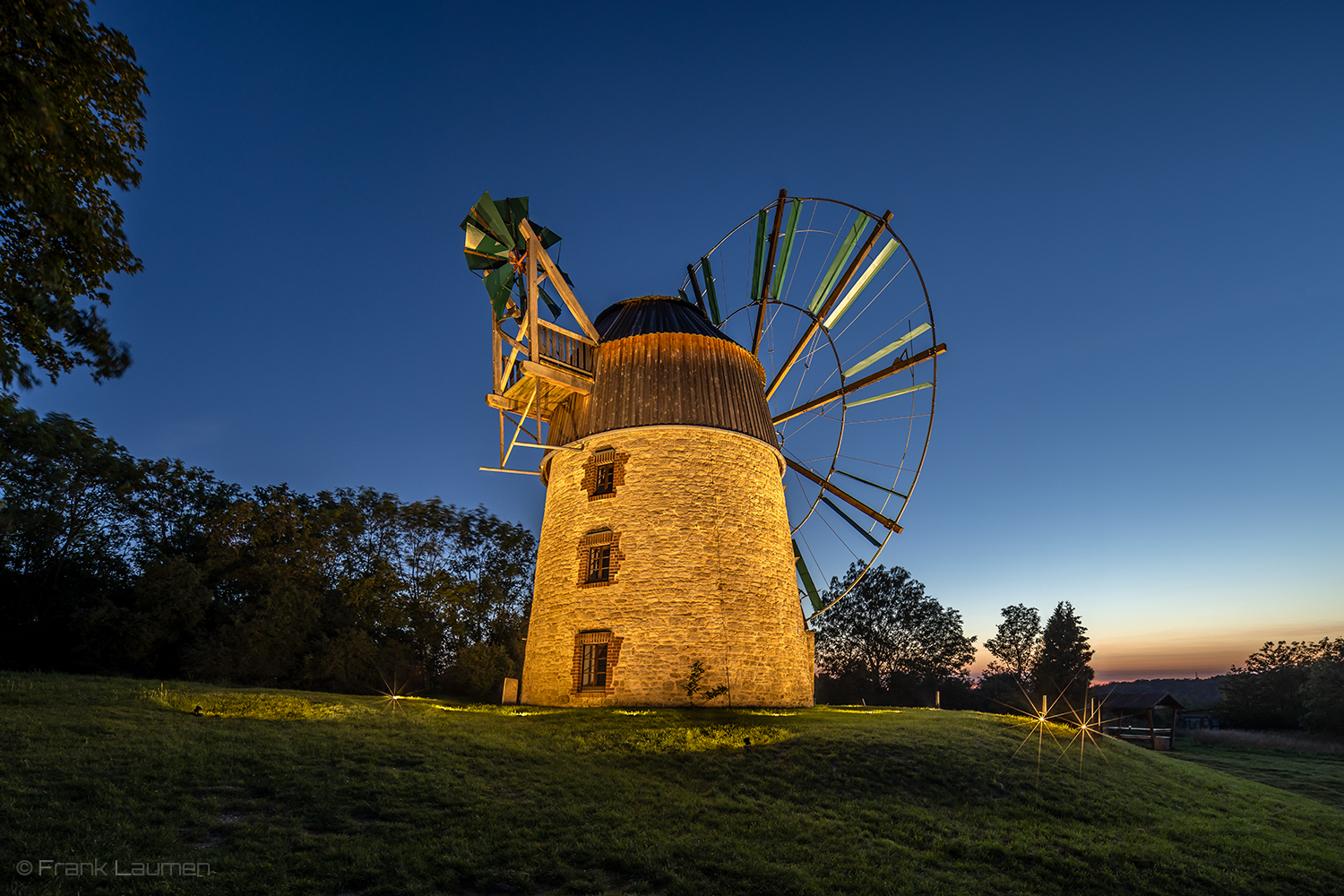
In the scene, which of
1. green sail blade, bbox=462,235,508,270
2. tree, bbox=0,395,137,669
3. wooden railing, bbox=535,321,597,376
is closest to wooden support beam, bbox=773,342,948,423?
wooden railing, bbox=535,321,597,376

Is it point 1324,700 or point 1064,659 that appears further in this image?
point 1064,659

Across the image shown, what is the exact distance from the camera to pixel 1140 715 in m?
29.6

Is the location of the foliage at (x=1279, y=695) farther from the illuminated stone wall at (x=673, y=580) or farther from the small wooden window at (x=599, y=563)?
the small wooden window at (x=599, y=563)

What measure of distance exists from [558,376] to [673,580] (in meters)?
6.70

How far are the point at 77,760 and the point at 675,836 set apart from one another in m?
6.95

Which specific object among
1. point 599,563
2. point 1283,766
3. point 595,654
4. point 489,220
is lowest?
point 1283,766

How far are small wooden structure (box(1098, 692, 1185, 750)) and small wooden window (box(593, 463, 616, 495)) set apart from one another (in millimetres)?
22433

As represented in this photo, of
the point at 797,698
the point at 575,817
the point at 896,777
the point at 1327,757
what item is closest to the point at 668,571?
the point at 797,698

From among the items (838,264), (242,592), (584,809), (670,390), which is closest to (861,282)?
(838,264)

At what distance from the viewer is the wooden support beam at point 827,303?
2128 centimetres

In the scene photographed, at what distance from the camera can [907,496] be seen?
21.3 m

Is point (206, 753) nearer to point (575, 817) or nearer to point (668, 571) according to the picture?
point (575, 817)

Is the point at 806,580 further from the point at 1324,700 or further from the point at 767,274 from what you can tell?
the point at 1324,700

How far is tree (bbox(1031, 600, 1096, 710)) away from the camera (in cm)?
5419
